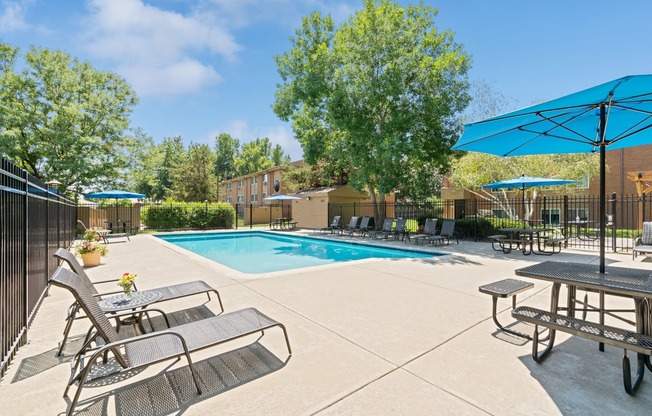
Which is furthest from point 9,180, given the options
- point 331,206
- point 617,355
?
point 331,206

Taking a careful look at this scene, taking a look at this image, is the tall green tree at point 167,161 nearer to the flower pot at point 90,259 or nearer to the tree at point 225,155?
the tree at point 225,155

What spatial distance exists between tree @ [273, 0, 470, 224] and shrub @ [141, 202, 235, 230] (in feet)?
34.8

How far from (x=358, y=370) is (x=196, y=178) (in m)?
32.1

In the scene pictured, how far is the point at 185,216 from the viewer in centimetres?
2122

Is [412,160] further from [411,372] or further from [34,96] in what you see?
[34,96]

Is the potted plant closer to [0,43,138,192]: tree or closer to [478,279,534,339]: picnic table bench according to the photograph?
[478,279,534,339]: picnic table bench

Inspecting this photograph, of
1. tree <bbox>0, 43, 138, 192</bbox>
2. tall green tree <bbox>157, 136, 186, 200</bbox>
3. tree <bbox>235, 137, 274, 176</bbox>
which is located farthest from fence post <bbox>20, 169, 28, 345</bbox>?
tree <bbox>235, 137, 274, 176</bbox>

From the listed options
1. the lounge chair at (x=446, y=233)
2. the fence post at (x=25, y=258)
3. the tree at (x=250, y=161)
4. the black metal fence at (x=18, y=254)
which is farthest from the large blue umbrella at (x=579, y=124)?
the tree at (x=250, y=161)

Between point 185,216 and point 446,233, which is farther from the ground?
point 185,216

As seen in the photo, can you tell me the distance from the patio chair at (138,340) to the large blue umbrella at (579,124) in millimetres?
3448

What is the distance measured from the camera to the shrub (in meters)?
20.7

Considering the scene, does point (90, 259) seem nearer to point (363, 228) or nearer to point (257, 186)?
point (363, 228)

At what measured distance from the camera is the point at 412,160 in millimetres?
16297

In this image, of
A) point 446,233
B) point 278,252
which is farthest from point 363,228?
point 278,252
